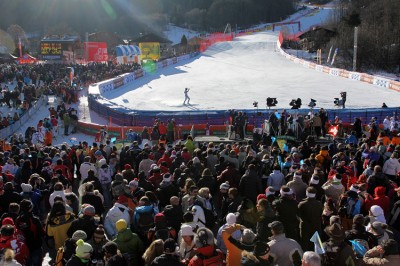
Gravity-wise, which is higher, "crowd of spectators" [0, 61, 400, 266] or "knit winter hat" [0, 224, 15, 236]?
"knit winter hat" [0, 224, 15, 236]

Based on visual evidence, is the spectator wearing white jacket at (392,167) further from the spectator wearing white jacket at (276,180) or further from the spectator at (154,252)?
the spectator at (154,252)

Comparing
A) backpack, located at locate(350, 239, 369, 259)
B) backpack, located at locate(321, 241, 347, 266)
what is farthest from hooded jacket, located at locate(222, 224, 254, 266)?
backpack, located at locate(350, 239, 369, 259)

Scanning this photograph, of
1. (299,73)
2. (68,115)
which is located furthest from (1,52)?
(68,115)

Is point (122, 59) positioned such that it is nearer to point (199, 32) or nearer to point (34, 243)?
point (34, 243)

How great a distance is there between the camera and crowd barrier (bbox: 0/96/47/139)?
2134 centimetres

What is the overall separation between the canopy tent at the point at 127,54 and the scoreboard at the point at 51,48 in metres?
11.6

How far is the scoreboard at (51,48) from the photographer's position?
5978 centimetres

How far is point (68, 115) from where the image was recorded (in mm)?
22891

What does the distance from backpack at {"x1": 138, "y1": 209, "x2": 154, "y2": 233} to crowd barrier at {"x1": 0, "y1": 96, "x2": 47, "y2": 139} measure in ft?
53.0

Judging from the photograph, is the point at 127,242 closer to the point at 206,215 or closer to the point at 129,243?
the point at 129,243

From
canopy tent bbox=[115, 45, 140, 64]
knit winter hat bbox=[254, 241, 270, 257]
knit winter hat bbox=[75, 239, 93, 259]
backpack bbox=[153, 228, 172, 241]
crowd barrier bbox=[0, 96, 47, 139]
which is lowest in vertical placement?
crowd barrier bbox=[0, 96, 47, 139]

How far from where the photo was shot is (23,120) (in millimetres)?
24531

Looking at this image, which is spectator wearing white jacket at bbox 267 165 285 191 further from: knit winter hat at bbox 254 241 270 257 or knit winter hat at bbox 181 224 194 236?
knit winter hat at bbox 254 241 270 257

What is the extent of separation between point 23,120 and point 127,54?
94.6 feet
